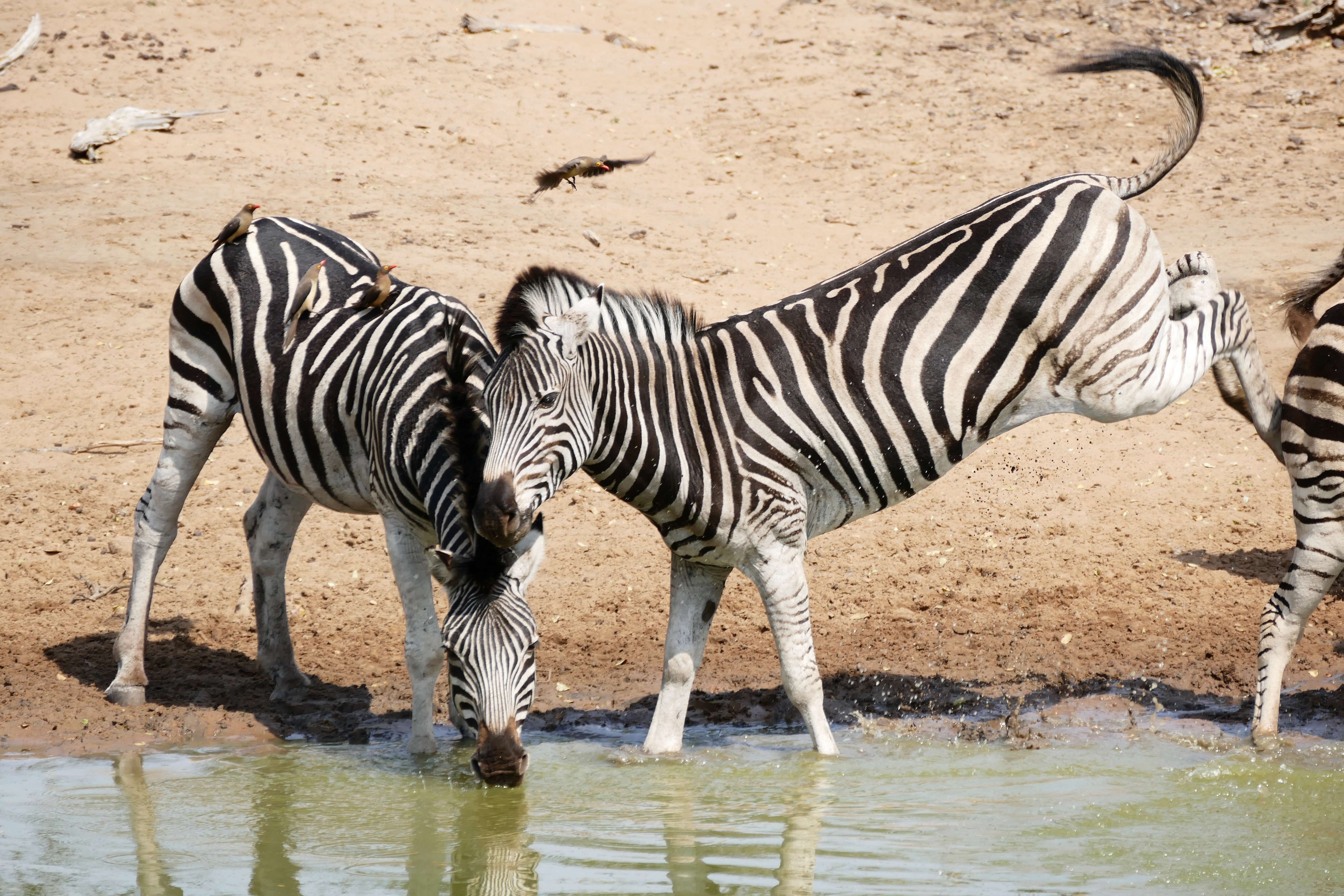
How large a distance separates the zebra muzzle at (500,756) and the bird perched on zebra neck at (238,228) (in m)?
3.19

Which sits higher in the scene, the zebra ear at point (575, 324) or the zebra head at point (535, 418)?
the zebra ear at point (575, 324)

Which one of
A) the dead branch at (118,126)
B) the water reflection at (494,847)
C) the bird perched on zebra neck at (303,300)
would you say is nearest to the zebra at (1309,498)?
the water reflection at (494,847)

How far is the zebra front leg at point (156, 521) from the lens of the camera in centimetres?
741

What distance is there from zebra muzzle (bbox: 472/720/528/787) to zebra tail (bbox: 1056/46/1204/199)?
12.9 ft

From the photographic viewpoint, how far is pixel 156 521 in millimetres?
7527

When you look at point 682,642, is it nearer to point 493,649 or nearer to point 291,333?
point 493,649

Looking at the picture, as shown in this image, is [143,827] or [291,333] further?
[291,333]

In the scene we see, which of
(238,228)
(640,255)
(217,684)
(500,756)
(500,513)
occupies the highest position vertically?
(640,255)

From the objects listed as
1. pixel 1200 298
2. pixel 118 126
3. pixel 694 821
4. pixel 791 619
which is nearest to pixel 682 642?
pixel 791 619

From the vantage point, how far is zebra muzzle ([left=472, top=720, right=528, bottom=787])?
5551 millimetres

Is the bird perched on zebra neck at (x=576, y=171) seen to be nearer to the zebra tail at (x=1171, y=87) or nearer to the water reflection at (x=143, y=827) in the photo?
the zebra tail at (x=1171, y=87)

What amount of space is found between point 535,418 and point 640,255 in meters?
7.43

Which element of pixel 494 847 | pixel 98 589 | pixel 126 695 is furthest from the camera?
pixel 98 589

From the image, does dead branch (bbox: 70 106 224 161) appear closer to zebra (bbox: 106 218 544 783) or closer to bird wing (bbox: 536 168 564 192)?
zebra (bbox: 106 218 544 783)
